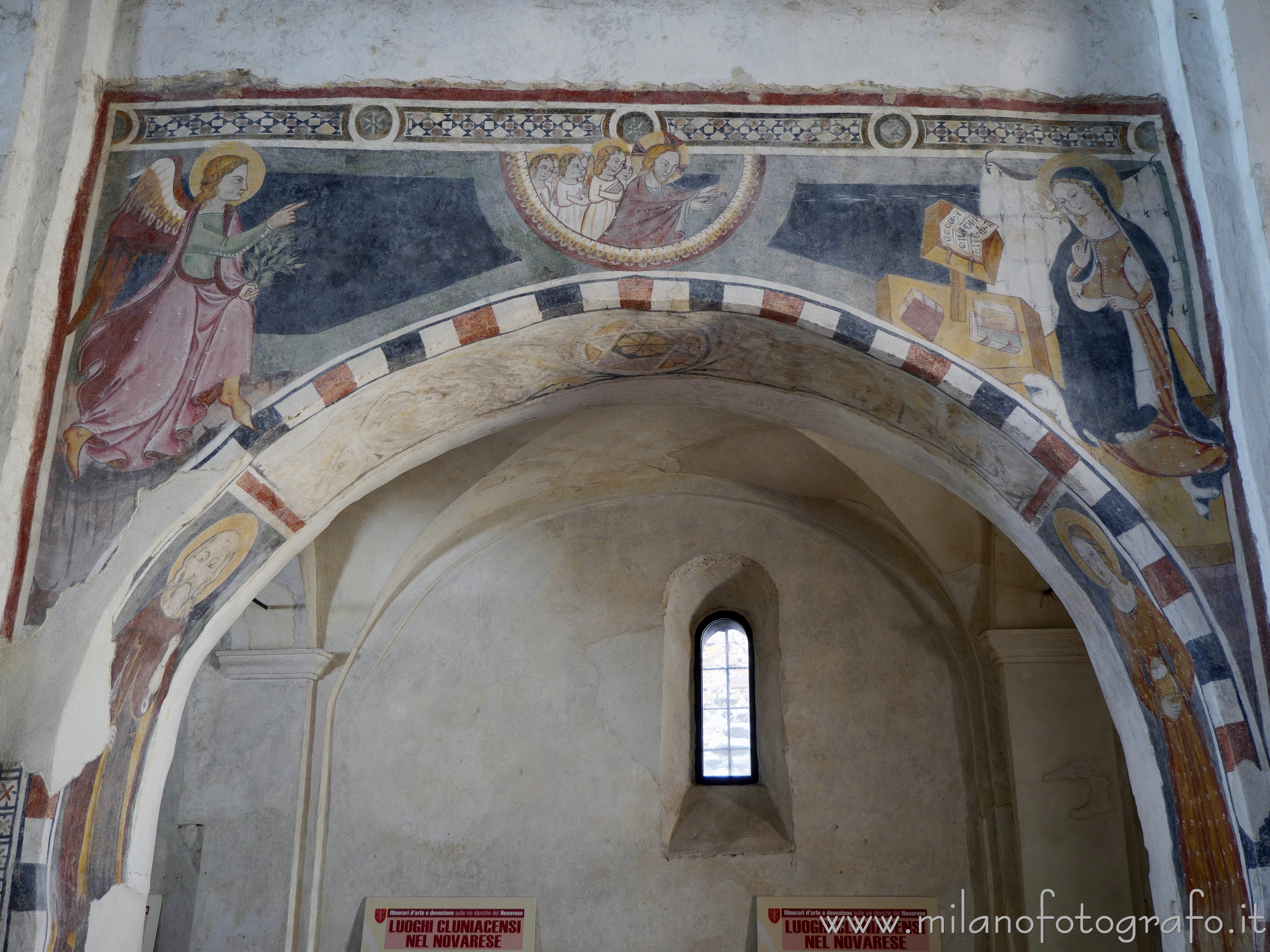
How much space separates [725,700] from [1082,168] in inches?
186

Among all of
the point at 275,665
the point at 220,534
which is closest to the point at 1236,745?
the point at 220,534

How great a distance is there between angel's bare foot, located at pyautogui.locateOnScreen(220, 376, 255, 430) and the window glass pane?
472 cm

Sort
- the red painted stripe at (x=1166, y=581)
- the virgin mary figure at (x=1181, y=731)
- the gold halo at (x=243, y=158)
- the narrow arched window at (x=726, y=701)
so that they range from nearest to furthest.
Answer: the virgin mary figure at (x=1181, y=731)
the red painted stripe at (x=1166, y=581)
the gold halo at (x=243, y=158)
the narrow arched window at (x=726, y=701)

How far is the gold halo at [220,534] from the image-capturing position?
4980 mm

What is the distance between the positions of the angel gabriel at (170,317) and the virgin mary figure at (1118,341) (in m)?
3.61

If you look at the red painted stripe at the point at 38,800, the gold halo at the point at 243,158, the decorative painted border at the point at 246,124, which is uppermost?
the decorative painted border at the point at 246,124

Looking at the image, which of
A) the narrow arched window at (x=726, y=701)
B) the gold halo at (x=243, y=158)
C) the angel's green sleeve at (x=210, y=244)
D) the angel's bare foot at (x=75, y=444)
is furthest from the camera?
the narrow arched window at (x=726, y=701)

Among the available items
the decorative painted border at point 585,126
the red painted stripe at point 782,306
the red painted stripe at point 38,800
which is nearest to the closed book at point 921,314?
the red painted stripe at point 782,306

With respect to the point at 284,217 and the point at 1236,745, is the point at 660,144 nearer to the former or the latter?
the point at 284,217

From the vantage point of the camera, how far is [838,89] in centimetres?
561

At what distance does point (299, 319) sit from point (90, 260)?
3.41 feet

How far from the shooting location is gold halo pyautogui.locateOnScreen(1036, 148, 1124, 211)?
5480mm

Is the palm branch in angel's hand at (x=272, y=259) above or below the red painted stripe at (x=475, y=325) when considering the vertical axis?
above

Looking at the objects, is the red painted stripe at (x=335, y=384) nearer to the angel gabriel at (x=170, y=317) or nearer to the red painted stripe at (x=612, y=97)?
the angel gabriel at (x=170, y=317)
